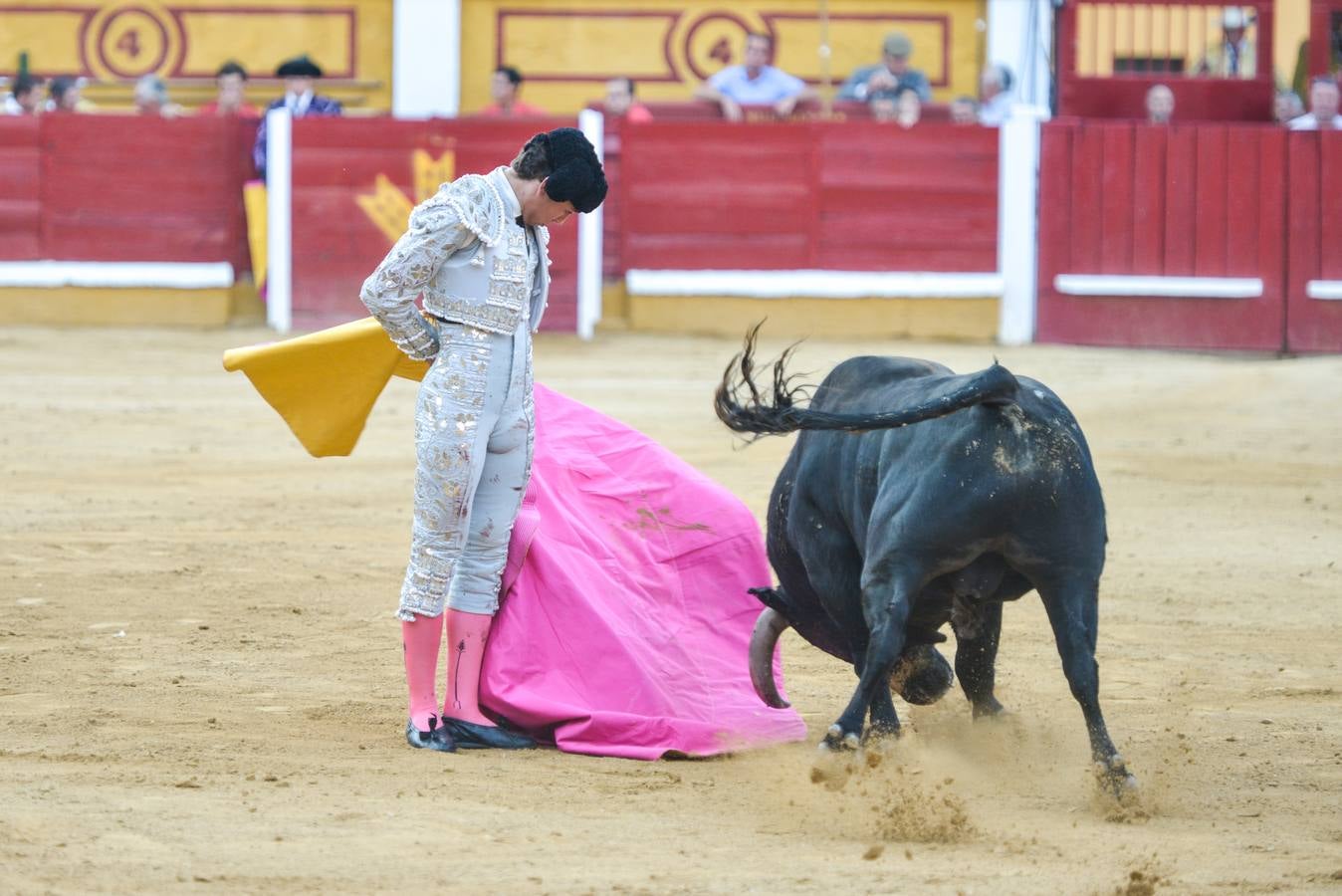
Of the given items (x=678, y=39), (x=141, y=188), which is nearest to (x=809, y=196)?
(x=678, y=39)

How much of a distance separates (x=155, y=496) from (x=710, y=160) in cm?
503

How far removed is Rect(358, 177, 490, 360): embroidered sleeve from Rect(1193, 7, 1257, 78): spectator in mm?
9285

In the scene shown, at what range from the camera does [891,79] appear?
1116 cm

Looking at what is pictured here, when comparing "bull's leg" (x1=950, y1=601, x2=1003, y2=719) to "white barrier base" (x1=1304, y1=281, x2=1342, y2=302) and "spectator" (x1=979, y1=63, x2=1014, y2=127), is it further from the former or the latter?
"spectator" (x1=979, y1=63, x2=1014, y2=127)

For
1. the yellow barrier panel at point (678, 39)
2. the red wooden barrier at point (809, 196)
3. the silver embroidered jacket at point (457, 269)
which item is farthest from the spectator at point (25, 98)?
the silver embroidered jacket at point (457, 269)

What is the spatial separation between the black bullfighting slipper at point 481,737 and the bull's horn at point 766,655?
1.47 feet

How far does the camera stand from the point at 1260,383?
889cm

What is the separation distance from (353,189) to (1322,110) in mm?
5341

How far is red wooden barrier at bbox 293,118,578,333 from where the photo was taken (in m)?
10.6

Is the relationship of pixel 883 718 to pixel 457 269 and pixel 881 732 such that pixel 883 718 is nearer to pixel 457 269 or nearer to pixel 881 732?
pixel 881 732

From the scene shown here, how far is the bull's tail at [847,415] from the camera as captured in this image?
3053 millimetres

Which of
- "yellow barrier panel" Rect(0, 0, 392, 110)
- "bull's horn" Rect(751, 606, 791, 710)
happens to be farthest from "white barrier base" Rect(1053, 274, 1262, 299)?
"bull's horn" Rect(751, 606, 791, 710)

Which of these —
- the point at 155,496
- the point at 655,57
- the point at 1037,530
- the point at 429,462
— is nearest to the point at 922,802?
the point at 1037,530

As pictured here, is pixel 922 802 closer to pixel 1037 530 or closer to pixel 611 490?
pixel 1037 530
